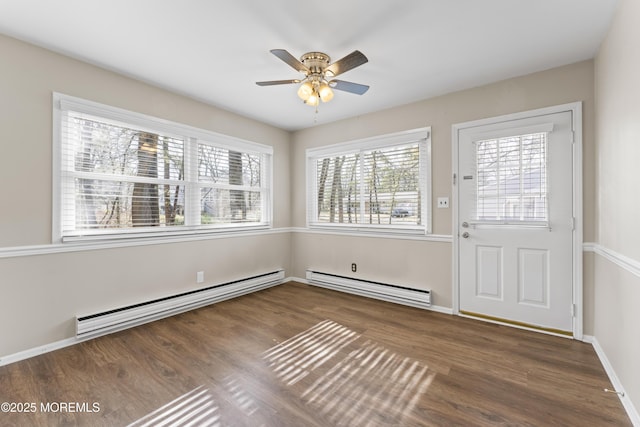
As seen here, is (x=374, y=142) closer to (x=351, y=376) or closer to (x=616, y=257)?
(x=616, y=257)

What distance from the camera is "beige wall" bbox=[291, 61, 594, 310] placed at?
8.70ft

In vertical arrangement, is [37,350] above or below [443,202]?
below

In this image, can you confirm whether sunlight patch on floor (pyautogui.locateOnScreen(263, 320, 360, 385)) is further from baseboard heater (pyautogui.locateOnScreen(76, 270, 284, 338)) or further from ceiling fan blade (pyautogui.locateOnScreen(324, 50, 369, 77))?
ceiling fan blade (pyautogui.locateOnScreen(324, 50, 369, 77))

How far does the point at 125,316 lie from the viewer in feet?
9.22

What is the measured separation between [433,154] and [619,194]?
1720 millimetres

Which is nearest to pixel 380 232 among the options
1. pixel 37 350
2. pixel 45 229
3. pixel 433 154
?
pixel 433 154

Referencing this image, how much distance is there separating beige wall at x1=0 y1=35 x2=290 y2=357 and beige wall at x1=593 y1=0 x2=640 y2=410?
3.83m

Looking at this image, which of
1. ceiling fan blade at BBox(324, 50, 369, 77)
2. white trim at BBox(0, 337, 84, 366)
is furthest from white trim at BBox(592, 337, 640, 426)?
white trim at BBox(0, 337, 84, 366)

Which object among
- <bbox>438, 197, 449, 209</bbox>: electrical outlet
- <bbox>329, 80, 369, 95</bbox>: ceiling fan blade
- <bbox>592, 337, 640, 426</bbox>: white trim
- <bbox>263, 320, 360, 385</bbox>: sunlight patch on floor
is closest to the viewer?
<bbox>592, 337, 640, 426</bbox>: white trim

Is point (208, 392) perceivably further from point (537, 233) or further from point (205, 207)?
point (537, 233)

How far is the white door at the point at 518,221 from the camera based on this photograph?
106 inches

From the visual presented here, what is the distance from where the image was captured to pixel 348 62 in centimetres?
212

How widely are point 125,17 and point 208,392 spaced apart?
8.56ft

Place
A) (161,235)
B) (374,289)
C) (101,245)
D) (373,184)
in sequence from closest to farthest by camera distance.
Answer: (101,245), (161,235), (374,289), (373,184)
